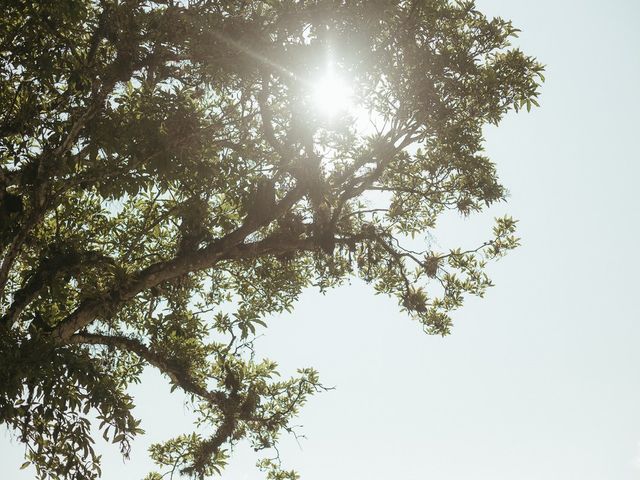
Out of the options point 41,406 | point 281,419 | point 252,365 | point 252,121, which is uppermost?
point 252,121

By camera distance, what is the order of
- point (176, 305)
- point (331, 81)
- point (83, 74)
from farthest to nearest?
point (176, 305)
point (331, 81)
point (83, 74)

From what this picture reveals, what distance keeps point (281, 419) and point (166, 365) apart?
256 cm

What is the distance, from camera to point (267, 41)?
8.32 meters

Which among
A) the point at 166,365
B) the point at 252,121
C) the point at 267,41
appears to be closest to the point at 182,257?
the point at 166,365

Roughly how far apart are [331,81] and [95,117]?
382 centimetres

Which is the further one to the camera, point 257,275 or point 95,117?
point 257,275

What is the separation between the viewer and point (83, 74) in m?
7.71

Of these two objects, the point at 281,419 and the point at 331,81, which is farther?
the point at 281,419

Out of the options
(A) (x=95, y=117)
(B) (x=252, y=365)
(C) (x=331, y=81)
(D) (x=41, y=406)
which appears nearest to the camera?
(D) (x=41, y=406)

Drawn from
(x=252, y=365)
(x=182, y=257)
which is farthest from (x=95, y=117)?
(x=252, y=365)

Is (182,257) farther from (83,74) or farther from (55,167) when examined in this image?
(83,74)

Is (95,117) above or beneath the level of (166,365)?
above

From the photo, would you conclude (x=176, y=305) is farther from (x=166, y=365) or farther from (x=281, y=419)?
(x=281, y=419)

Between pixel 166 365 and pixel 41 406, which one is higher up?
pixel 166 365
